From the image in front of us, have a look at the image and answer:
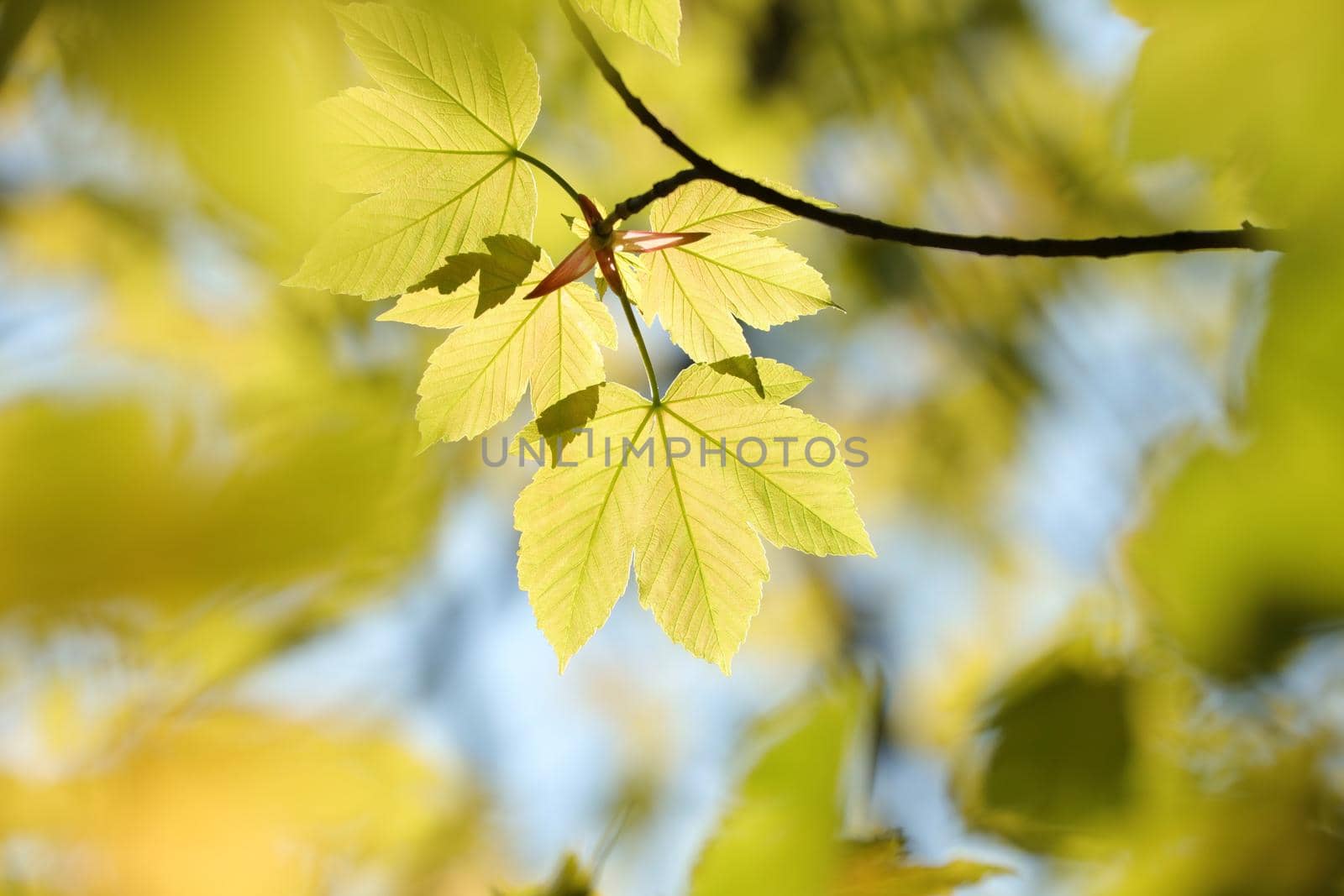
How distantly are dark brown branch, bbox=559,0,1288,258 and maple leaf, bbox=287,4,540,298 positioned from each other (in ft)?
0.20

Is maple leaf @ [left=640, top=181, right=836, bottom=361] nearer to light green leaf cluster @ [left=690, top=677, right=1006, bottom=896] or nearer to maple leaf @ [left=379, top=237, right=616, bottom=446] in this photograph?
maple leaf @ [left=379, top=237, right=616, bottom=446]

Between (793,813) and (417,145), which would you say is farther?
(417,145)

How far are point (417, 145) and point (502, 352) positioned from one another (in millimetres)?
107

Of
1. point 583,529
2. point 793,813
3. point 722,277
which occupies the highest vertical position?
point 722,277

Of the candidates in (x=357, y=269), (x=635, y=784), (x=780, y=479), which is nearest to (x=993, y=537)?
(x=635, y=784)

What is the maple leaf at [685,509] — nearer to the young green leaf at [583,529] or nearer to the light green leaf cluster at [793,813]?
the young green leaf at [583,529]

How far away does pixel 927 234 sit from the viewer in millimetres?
295

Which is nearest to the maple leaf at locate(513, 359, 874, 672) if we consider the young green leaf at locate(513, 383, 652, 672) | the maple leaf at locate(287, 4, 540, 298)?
the young green leaf at locate(513, 383, 652, 672)

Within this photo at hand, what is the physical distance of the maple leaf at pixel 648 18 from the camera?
0.31 meters

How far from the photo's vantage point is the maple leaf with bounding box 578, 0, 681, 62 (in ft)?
1.02

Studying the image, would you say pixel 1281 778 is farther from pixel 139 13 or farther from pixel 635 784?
pixel 635 784

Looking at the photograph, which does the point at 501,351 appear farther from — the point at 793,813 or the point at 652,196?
the point at 793,813

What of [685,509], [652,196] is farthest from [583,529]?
[652,196]

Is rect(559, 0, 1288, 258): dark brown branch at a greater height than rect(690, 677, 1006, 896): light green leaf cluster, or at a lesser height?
greater
